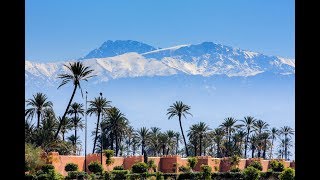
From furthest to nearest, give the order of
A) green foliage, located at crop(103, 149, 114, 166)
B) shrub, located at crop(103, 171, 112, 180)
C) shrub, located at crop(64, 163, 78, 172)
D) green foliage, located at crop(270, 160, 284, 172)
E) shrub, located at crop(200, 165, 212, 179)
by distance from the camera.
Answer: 1. green foliage, located at crop(270, 160, 284, 172)
2. green foliage, located at crop(103, 149, 114, 166)
3. shrub, located at crop(200, 165, 212, 179)
4. shrub, located at crop(64, 163, 78, 172)
5. shrub, located at crop(103, 171, 112, 180)

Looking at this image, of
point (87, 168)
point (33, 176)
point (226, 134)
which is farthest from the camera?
point (226, 134)

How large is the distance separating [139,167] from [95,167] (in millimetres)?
3504

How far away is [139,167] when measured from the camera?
4888 cm

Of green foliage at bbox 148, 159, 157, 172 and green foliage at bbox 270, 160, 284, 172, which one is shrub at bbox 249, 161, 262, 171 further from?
green foliage at bbox 148, 159, 157, 172

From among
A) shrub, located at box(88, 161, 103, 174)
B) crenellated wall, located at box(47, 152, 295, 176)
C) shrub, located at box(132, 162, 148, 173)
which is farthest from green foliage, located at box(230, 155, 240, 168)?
shrub, located at box(88, 161, 103, 174)

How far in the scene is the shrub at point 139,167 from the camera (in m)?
48.8

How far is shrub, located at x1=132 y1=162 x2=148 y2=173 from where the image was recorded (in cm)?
4884

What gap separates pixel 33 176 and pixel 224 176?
17.4 m

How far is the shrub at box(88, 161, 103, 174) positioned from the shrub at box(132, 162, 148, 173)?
275cm

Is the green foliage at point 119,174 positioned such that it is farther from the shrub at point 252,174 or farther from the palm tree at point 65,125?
the palm tree at point 65,125

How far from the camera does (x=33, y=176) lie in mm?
38969
